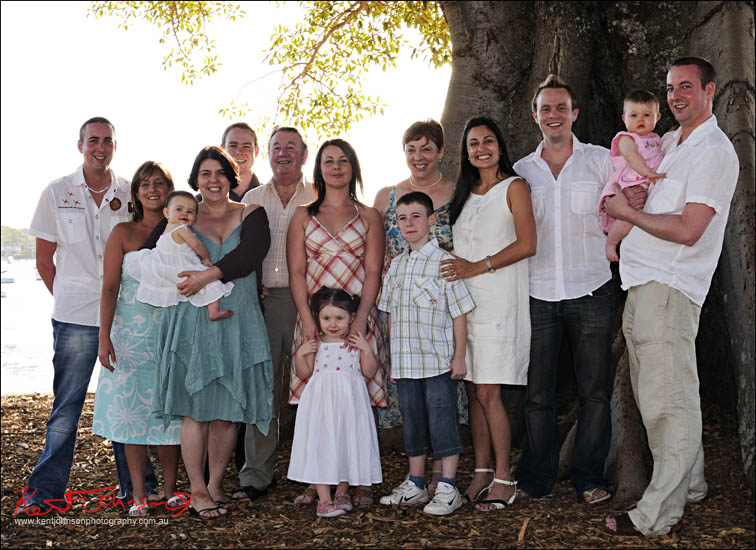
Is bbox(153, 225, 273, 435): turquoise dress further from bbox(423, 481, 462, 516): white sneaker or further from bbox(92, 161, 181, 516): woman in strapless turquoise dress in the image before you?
bbox(423, 481, 462, 516): white sneaker

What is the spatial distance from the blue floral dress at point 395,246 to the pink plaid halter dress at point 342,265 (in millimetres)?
150

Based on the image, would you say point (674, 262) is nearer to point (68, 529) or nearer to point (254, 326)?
point (254, 326)

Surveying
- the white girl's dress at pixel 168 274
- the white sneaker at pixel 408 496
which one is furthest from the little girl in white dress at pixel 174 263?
the white sneaker at pixel 408 496

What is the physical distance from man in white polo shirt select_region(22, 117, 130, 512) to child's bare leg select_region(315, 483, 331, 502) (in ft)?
5.35

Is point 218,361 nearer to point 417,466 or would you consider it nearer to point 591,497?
point 417,466

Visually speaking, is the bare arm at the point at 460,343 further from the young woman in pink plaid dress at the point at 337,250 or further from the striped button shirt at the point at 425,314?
the young woman in pink plaid dress at the point at 337,250

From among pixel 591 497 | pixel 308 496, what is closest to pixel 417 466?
pixel 308 496

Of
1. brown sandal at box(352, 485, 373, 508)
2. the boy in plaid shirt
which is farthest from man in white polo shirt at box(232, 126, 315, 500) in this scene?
the boy in plaid shirt

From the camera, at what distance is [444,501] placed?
4242 mm

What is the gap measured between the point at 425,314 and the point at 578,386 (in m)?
1.02

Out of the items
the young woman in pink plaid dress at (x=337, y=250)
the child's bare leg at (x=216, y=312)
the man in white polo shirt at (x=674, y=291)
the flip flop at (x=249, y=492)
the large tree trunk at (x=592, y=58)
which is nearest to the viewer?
the man in white polo shirt at (x=674, y=291)

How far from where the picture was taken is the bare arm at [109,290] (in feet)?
14.4

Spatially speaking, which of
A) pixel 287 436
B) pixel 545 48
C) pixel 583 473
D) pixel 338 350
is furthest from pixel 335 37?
pixel 583 473

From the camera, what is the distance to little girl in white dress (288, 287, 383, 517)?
14.0ft
